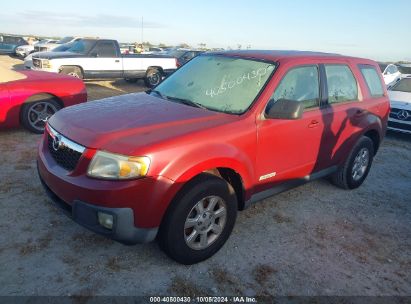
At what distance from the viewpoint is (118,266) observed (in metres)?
3.07

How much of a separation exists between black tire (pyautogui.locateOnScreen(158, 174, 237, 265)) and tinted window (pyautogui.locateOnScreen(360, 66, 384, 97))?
9.47 feet

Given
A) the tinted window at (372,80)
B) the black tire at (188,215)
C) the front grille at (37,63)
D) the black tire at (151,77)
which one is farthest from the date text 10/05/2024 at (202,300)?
the black tire at (151,77)

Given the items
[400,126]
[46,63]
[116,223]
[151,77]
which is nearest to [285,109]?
[116,223]

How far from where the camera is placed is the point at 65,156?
9.89ft

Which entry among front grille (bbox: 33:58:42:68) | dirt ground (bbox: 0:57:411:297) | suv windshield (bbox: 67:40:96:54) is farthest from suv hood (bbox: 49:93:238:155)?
suv windshield (bbox: 67:40:96:54)

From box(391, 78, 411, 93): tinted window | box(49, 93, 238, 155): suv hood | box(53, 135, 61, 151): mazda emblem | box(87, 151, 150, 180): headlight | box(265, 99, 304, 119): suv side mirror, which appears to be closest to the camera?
box(87, 151, 150, 180): headlight

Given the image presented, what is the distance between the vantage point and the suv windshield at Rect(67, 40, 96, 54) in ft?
41.8

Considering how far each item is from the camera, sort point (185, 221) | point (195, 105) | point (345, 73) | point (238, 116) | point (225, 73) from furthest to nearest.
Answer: point (345, 73) < point (225, 73) < point (195, 105) < point (238, 116) < point (185, 221)

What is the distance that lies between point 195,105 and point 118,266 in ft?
5.42

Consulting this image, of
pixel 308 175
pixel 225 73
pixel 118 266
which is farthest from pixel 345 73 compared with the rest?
pixel 118 266

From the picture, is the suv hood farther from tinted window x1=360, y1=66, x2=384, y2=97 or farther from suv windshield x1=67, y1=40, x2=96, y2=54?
suv windshield x1=67, y1=40, x2=96, y2=54

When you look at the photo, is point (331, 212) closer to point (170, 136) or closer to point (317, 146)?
point (317, 146)

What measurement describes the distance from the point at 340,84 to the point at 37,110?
5.17 m

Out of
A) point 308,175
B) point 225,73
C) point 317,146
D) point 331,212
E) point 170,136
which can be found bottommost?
point 331,212
